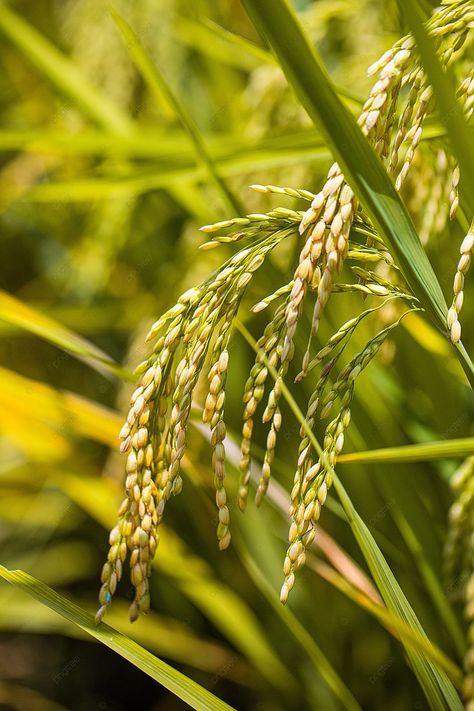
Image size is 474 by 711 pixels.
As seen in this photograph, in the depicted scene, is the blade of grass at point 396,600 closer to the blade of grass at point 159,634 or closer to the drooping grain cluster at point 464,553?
the drooping grain cluster at point 464,553

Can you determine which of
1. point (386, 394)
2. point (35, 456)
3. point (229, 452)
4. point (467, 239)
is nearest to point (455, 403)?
point (386, 394)

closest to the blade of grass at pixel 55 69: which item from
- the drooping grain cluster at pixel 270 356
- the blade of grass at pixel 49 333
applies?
the blade of grass at pixel 49 333

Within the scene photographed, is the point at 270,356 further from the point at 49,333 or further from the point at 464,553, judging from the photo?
the point at 464,553

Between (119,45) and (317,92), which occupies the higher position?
(119,45)

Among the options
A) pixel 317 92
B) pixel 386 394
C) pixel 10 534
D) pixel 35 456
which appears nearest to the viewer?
pixel 317 92

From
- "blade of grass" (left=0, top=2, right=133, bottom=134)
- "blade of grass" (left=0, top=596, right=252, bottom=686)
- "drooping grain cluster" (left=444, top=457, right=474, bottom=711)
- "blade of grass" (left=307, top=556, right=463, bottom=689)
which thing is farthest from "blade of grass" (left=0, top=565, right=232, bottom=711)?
"blade of grass" (left=0, top=2, right=133, bottom=134)

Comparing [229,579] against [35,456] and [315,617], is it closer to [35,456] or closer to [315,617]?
[315,617]

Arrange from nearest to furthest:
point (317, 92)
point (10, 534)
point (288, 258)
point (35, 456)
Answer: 1. point (317, 92)
2. point (288, 258)
3. point (35, 456)
4. point (10, 534)
